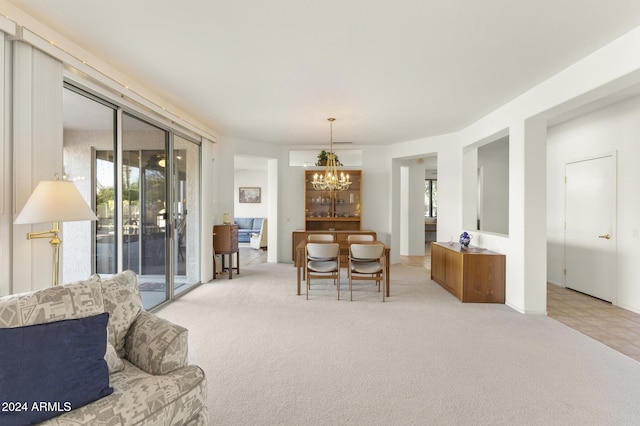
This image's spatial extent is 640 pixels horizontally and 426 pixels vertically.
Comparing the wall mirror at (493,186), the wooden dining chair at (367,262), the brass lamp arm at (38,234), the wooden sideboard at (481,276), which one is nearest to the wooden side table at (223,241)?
the wooden dining chair at (367,262)

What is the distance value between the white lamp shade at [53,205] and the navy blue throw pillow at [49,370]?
728 millimetres

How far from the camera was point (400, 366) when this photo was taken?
2.54 meters

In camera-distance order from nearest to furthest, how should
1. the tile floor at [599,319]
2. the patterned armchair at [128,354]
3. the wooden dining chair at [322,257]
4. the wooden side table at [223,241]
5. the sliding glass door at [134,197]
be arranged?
1. the patterned armchair at [128,354]
2. the sliding glass door at [134,197]
3. the tile floor at [599,319]
4. the wooden dining chair at [322,257]
5. the wooden side table at [223,241]

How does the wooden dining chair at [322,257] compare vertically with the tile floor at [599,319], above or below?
above

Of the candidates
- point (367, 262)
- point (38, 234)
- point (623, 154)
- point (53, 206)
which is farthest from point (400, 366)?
point (623, 154)

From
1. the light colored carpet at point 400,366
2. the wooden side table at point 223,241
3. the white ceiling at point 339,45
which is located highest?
the white ceiling at point 339,45

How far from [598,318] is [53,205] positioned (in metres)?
5.41

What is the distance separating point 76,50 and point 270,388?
3182 millimetres

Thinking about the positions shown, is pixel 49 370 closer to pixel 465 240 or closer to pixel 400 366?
pixel 400 366

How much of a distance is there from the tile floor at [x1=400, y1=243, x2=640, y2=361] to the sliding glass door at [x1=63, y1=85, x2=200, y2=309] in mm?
5043

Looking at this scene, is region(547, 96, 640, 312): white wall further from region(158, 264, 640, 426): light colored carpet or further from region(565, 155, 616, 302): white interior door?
region(158, 264, 640, 426): light colored carpet

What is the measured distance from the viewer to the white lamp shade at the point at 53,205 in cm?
177

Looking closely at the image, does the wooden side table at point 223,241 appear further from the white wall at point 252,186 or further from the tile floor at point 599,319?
the white wall at point 252,186

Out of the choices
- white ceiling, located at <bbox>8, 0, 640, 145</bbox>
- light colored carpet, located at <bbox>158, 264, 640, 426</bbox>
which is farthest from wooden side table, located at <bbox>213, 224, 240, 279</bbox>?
white ceiling, located at <bbox>8, 0, 640, 145</bbox>
